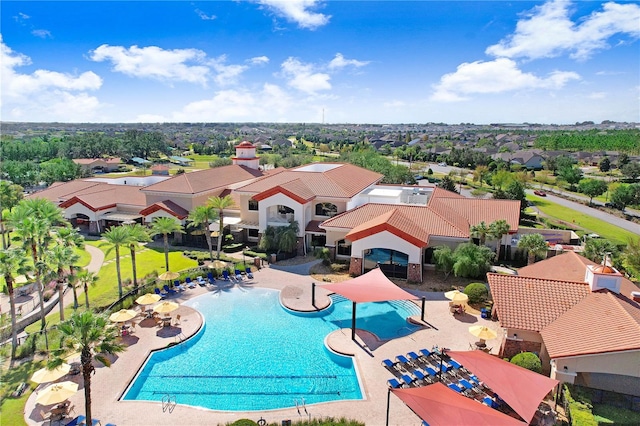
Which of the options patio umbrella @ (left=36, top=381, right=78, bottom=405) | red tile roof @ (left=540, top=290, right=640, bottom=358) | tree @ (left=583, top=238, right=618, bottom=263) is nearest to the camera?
patio umbrella @ (left=36, top=381, right=78, bottom=405)

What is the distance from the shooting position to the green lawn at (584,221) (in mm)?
60000

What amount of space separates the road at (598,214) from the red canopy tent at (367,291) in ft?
→ 169

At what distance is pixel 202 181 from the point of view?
61344mm

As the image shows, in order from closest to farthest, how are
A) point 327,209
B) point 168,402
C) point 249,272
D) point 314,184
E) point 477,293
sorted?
1. point 168,402
2. point 477,293
3. point 249,272
4. point 327,209
5. point 314,184

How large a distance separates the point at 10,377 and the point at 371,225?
2986 cm

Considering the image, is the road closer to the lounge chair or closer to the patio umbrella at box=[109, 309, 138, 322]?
the lounge chair

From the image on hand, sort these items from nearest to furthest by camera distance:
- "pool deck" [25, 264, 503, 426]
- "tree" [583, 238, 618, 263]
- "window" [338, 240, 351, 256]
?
"pool deck" [25, 264, 503, 426], "tree" [583, 238, 618, 263], "window" [338, 240, 351, 256]

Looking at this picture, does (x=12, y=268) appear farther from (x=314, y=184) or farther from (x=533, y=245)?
(x=533, y=245)

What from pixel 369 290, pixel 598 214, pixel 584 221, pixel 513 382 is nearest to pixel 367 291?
pixel 369 290

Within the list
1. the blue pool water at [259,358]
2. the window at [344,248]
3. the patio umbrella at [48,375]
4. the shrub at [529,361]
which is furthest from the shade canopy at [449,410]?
the window at [344,248]

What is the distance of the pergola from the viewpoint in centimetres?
2961

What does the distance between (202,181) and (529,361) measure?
4922 cm

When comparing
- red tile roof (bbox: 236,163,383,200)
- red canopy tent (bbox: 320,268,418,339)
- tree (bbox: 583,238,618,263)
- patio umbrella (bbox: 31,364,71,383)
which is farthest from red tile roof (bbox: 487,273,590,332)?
patio umbrella (bbox: 31,364,71,383)

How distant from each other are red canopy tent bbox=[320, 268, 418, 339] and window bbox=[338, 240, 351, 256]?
457 inches
